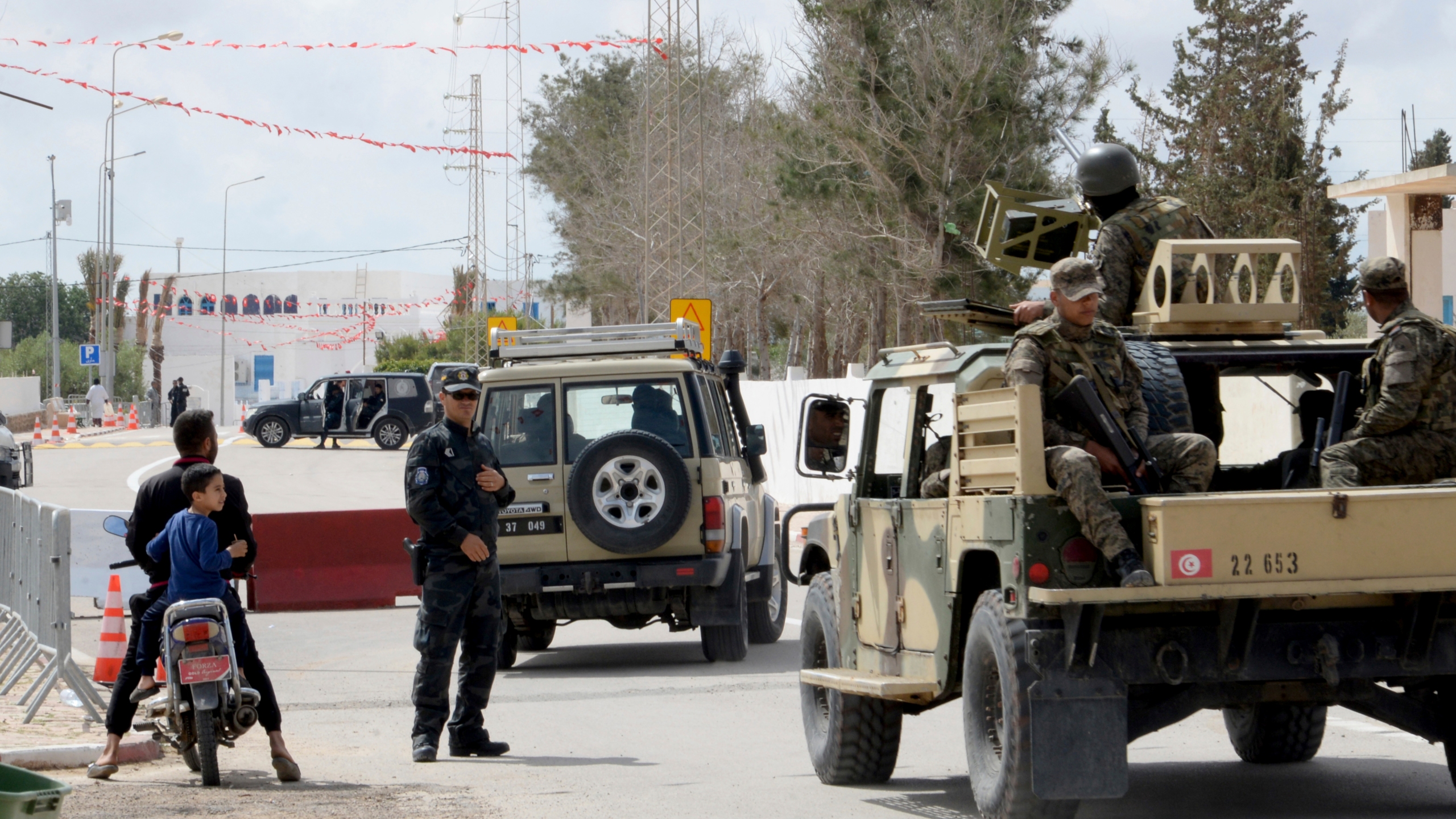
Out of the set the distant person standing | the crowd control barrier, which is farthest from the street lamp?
the crowd control barrier

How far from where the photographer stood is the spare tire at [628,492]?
11445 mm

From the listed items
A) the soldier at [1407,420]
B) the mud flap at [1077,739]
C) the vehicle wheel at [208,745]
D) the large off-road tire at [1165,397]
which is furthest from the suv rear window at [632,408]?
the mud flap at [1077,739]

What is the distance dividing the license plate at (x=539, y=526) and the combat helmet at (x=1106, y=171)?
510 cm

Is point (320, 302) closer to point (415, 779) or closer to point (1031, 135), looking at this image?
point (1031, 135)

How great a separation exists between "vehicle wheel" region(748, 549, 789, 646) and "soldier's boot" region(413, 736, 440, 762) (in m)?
4.80

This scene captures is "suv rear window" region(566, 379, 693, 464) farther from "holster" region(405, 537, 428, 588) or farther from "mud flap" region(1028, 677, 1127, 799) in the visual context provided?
"mud flap" region(1028, 677, 1127, 799)

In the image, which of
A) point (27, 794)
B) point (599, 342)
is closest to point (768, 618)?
point (599, 342)

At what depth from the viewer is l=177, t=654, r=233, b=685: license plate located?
763 centimetres

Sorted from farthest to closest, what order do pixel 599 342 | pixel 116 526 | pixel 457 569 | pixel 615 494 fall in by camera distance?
1. pixel 599 342
2. pixel 615 494
3. pixel 457 569
4. pixel 116 526

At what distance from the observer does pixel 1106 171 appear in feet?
25.4

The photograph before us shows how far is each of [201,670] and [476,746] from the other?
1.51 m

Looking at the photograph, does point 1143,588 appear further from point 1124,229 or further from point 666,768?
point 666,768

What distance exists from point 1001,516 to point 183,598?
13.1 feet

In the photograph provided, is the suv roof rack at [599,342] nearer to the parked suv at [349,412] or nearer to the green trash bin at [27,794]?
the green trash bin at [27,794]
